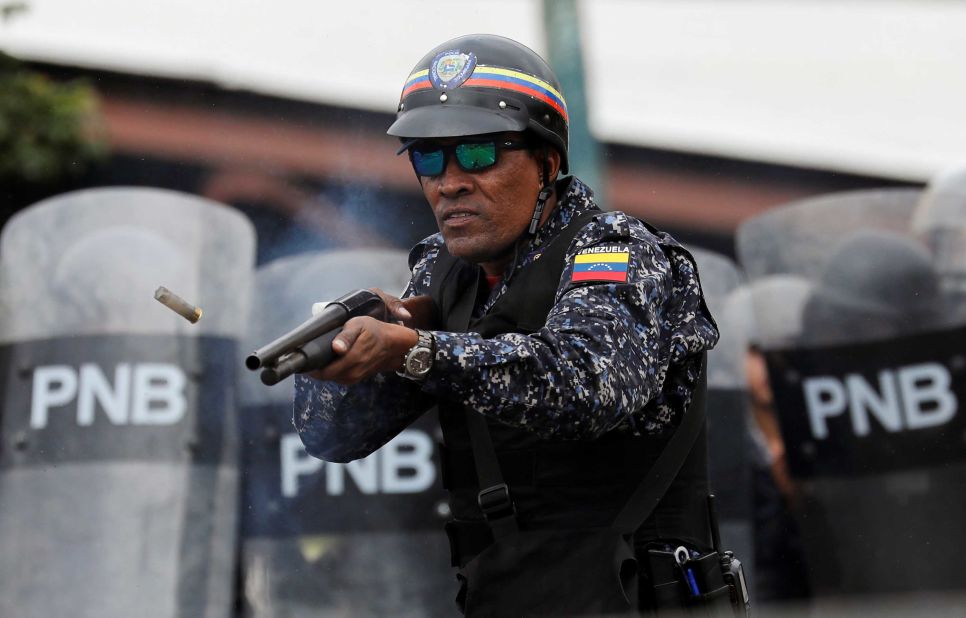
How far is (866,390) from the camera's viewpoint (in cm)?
455

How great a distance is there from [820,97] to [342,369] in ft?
11.0

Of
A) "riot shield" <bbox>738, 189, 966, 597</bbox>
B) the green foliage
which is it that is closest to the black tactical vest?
"riot shield" <bbox>738, 189, 966, 597</bbox>

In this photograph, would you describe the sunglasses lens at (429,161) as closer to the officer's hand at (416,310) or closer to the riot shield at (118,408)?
the officer's hand at (416,310)

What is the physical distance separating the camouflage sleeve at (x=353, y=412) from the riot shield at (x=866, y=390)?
2350 mm

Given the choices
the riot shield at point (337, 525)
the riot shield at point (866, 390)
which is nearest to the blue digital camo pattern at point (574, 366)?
the riot shield at point (337, 525)

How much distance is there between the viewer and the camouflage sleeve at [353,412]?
8.22ft

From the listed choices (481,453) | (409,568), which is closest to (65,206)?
(409,568)

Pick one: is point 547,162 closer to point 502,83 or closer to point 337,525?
point 502,83

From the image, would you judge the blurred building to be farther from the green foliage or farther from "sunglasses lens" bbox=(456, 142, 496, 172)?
"sunglasses lens" bbox=(456, 142, 496, 172)

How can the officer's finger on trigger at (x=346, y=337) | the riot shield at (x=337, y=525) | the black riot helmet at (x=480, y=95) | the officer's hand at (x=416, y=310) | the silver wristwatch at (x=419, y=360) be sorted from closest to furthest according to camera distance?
the officer's finger on trigger at (x=346, y=337), the silver wristwatch at (x=419, y=360), the officer's hand at (x=416, y=310), the black riot helmet at (x=480, y=95), the riot shield at (x=337, y=525)

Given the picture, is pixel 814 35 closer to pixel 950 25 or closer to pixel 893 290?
pixel 950 25

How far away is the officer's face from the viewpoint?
249 centimetres

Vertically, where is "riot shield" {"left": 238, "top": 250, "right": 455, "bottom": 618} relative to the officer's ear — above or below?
below

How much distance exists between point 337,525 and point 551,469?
204cm
